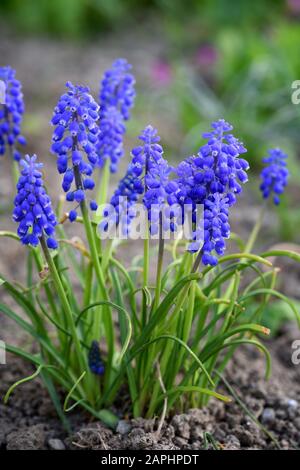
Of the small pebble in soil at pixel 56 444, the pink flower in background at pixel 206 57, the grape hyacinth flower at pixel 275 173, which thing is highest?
the pink flower in background at pixel 206 57

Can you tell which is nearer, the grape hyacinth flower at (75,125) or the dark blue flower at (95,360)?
the grape hyacinth flower at (75,125)

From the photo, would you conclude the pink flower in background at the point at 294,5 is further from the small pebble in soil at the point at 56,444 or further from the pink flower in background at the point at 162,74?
the small pebble in soil at the point at 56,444

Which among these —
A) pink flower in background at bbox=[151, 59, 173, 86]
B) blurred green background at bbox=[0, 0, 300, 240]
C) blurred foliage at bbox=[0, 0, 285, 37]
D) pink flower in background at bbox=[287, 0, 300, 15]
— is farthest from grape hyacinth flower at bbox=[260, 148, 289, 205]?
blurred foliage at bbox=[0, 0, 285, 37]

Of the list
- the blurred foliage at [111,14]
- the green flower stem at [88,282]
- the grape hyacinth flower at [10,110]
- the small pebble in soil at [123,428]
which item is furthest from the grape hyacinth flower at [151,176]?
the blurred foliage at [111,14]

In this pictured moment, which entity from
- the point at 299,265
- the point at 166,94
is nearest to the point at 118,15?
the point at 166,94

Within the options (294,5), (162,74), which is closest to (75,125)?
(162,74)

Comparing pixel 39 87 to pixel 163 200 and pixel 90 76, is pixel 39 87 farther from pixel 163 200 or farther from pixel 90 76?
pixel 163 200

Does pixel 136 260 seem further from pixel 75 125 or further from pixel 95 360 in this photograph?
pixel 75 125
